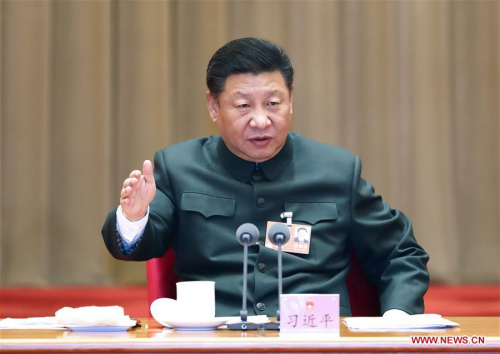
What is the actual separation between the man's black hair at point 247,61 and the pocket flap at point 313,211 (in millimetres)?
343

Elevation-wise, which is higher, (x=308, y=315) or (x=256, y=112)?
(x=256, y=112)

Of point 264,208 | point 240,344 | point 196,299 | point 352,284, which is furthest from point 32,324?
point 352,284

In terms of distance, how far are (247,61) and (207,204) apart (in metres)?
0.41

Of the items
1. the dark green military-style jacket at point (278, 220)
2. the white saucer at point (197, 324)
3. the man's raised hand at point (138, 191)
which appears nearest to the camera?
the white saucer at point (197, 324)

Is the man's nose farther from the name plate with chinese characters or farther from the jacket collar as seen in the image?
the name plate with chinese characters

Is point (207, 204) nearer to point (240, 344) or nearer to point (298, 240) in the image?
point (298, 240)

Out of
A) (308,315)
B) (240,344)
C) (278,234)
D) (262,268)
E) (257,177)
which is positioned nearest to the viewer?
(240,344)

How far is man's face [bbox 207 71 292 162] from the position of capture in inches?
83.6

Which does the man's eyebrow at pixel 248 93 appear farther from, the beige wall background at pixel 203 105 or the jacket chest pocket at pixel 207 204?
the beige wall background at pixel 203 105

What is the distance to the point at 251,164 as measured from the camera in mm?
2209

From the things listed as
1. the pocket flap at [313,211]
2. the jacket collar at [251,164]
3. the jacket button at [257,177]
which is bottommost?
the pocket flap at [313,211]

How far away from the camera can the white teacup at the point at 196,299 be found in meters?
1.54

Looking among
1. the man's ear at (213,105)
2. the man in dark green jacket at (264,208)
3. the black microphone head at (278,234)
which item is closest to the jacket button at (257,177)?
the man in dark green jacket at (264,208)

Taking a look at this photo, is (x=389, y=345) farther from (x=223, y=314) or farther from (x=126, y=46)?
(x=126, y=46)
